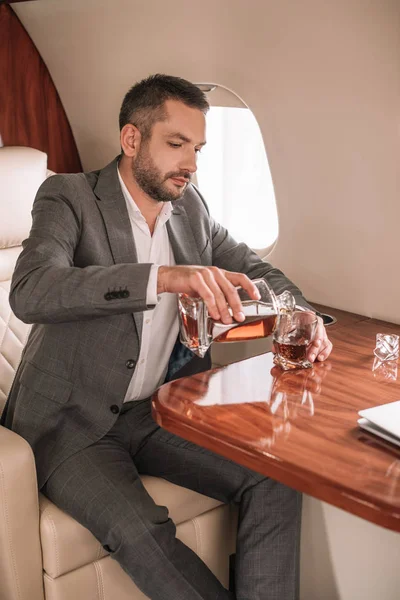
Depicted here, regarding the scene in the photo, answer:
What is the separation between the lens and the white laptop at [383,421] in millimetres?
1489

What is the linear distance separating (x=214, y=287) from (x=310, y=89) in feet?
3.46

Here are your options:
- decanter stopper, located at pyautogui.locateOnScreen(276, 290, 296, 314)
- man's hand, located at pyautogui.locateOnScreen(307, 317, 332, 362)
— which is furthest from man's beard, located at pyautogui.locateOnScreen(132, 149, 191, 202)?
man's hand, located at pyautogui.locateOnScreen(307, 317, 332, 362)

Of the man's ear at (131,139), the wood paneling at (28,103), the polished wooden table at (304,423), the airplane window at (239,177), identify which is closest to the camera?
the polished wooden table at (304,423)

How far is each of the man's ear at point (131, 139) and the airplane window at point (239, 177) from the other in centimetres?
96

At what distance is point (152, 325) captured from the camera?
2240 millimetres

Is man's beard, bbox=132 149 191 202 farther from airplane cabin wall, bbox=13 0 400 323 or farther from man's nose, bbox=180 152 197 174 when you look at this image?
airplane cabin wall, bbox=13 0 400 323

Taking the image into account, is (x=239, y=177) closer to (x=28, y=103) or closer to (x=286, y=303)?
(x=28, y=103)

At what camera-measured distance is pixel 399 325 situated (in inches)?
A: 102

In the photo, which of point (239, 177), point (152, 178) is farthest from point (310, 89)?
point (239, 177)

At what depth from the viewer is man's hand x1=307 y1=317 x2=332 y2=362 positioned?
6.40 ft

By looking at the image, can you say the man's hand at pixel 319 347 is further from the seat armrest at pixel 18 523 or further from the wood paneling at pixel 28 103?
the wood paneling at pixel 28 103

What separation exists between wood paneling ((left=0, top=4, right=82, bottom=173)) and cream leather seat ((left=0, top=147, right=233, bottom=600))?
70.5 inches

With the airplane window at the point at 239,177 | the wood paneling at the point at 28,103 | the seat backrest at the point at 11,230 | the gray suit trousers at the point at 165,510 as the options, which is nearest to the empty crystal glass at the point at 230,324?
the gray suit trousers at the point at 165,510

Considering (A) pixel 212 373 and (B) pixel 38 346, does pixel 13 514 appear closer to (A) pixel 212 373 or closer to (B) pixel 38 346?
(B) pixel 38 346
